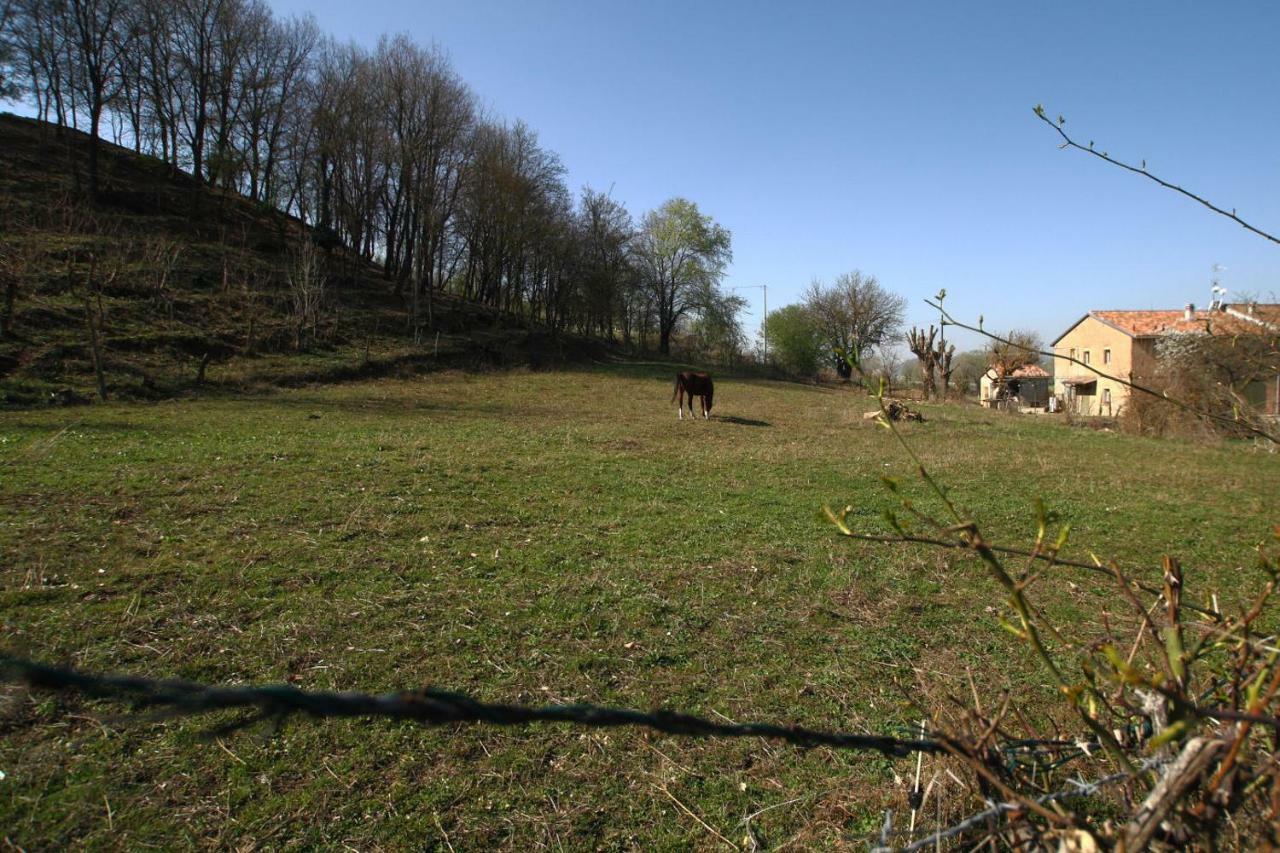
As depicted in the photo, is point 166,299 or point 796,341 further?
point 796,341

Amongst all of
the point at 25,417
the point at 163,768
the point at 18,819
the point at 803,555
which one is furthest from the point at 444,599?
the point at 25,417

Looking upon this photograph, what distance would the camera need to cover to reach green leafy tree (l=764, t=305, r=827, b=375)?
194 feet

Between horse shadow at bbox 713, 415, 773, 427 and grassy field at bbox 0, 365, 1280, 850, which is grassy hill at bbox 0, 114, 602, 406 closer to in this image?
grassy field at bbox 0, 365, 1280, 850

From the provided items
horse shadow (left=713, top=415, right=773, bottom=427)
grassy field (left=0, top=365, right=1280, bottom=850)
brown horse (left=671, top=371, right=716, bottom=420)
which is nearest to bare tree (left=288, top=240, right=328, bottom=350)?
grassy field (left=0, top=365, right=1280, bottom=850)

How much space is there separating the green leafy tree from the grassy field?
48304 mm

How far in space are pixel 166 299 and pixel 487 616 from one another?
23697 millimetres

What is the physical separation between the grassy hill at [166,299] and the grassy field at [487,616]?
23.1ft

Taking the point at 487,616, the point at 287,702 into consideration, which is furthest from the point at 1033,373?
the point at 287,702

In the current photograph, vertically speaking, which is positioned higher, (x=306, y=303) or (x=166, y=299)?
(x=306, y=303)

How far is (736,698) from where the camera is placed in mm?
3969

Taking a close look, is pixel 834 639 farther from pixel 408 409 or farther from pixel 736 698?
pixel 408 409

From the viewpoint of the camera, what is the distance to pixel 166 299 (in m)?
22.2

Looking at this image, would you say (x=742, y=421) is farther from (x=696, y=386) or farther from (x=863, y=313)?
(x=863, y=313)

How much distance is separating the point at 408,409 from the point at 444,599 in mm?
13369
